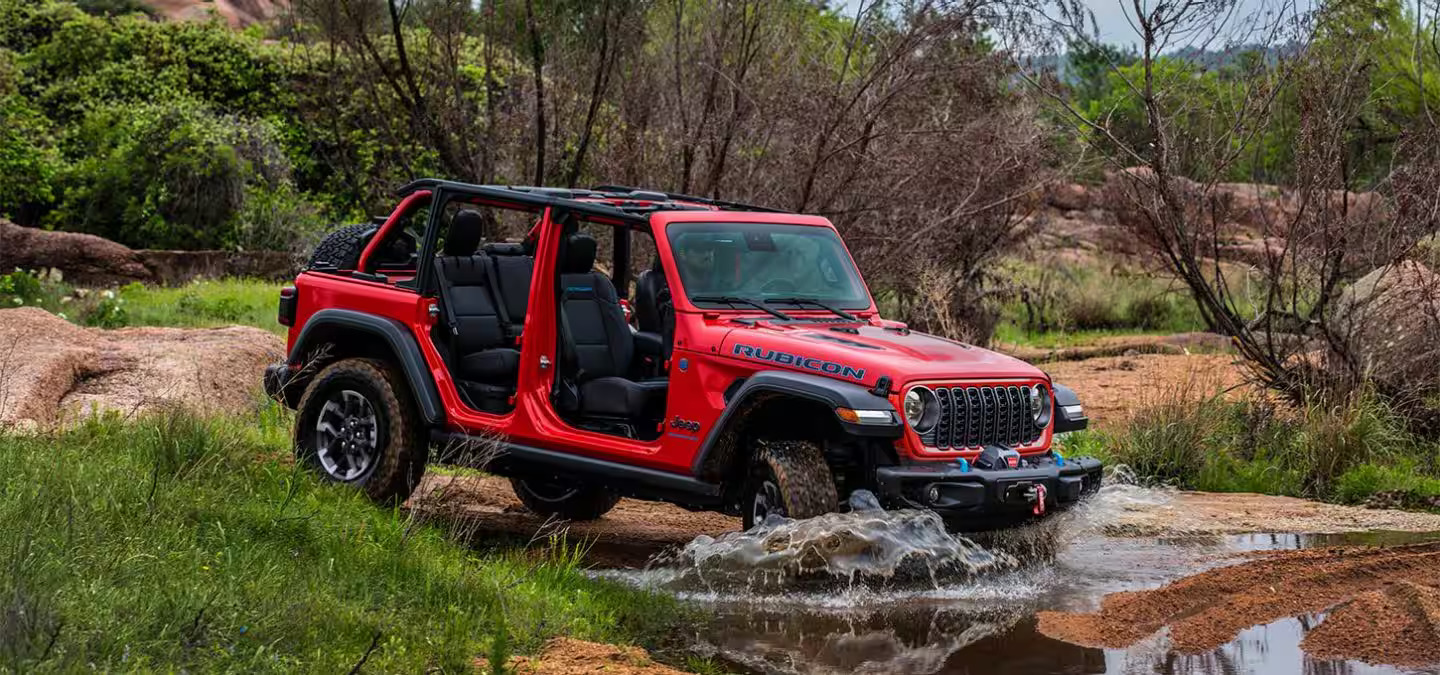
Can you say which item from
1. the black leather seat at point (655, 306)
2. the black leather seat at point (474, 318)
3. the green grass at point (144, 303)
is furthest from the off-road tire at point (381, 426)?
the green grass at point (144, 303)

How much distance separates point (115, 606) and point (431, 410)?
11.1ft

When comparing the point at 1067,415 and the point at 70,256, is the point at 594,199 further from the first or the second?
the point at 70,256

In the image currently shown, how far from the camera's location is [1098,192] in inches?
1166

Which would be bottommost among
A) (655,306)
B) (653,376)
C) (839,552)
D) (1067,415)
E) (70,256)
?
(70,256)

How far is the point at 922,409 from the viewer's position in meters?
7.51

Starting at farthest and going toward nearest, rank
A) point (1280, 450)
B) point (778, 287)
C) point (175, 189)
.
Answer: point (175, 189) → point (1280, 450) → point (778, 287)

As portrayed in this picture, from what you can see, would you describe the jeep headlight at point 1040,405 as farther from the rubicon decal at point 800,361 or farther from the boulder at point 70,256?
the boulder at point 70,256

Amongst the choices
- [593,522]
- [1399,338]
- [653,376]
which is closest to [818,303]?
[653,376]

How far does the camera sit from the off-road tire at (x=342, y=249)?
31.8ft

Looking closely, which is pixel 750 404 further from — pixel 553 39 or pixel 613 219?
pixel 553 39

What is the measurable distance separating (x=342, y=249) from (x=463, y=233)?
1.12m

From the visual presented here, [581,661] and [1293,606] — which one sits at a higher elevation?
[1293,606]

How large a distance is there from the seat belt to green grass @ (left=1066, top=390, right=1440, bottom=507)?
4.88 m

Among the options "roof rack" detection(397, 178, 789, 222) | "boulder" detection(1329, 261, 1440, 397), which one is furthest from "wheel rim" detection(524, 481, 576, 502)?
"boulder" detection(1329, 261, 1440, 397)
